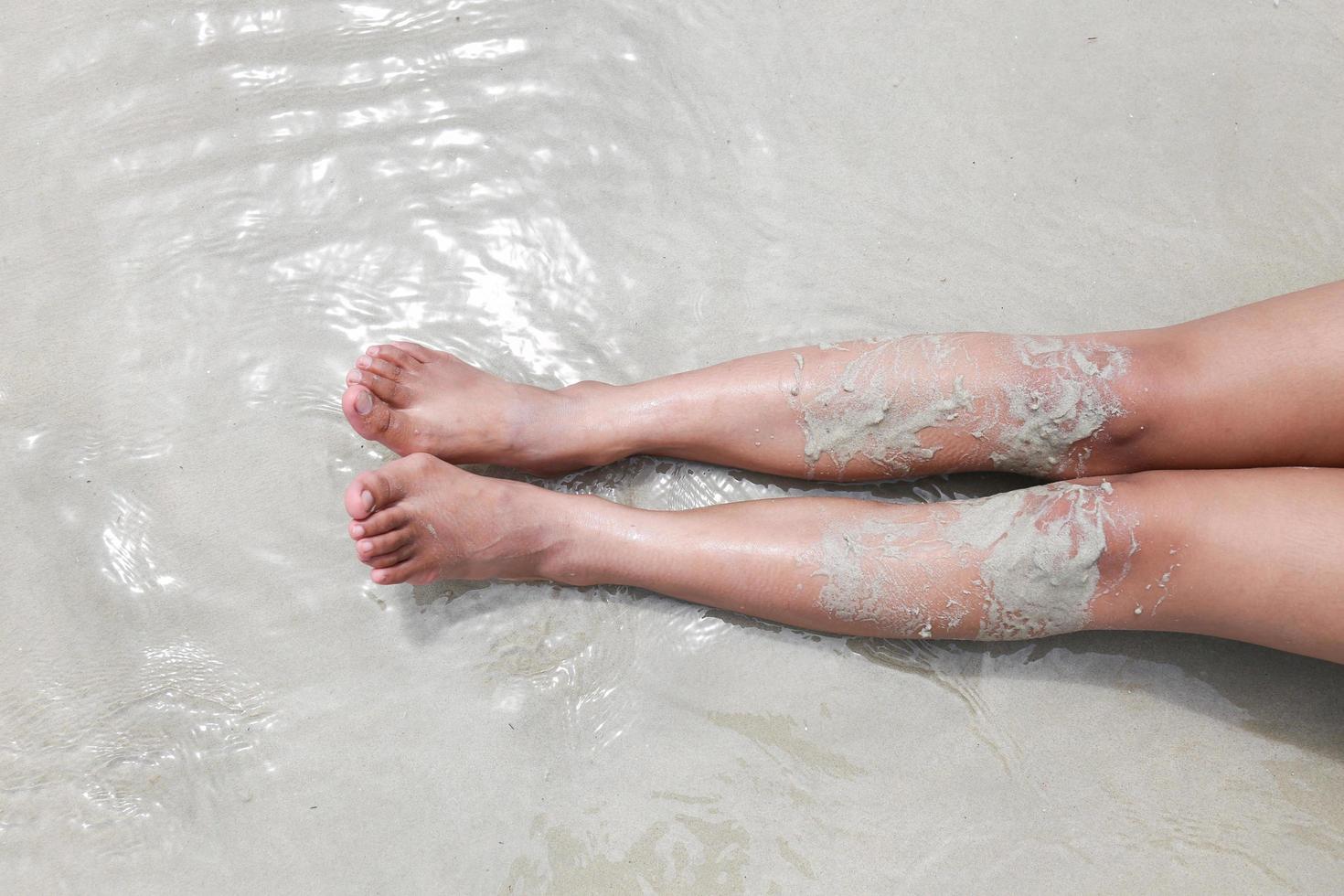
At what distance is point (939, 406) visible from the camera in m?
1.53

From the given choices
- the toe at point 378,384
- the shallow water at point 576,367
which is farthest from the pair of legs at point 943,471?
the shallow water at point 576,367

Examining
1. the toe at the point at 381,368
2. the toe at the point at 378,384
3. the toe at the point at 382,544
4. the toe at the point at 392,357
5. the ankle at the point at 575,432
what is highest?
the toe at the point at 392,357

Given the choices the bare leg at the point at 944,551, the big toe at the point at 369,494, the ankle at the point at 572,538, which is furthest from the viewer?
the ankle at the point at 572,538

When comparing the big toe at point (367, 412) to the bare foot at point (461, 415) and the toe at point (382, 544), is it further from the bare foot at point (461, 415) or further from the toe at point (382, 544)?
the toe at point (382, 544)

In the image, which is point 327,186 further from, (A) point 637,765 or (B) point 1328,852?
(B) point 1328,852

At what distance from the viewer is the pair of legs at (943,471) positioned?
137 centimetres

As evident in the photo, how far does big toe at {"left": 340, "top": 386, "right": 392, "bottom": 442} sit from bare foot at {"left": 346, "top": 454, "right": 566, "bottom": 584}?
0.08 meters

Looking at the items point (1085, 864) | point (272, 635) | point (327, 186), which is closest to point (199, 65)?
point (327, 186)

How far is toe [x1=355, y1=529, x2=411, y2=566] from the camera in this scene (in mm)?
1515

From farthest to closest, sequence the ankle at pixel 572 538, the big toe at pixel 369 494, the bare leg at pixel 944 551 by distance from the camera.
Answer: the ankle at pixel 572 538
the big toe at pixel 369 494
the bare leg at pixel 944 551

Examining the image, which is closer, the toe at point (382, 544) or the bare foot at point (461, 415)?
the toe at point (382, 544)

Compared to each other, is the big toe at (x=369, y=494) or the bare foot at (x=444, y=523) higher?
the big toe at (x=369, y=494)

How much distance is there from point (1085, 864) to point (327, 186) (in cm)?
204

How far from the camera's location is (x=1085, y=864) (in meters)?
1.63
